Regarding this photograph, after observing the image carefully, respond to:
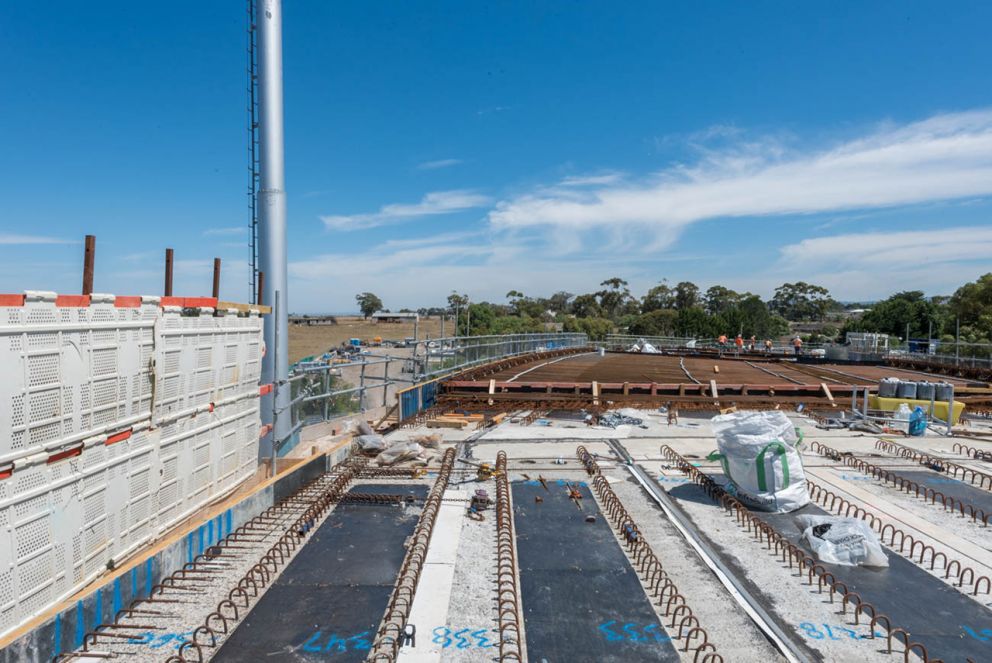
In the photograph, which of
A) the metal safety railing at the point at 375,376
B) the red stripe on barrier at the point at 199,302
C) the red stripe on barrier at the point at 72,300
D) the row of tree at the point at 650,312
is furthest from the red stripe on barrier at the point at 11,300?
the row of tree at the point at 650,312

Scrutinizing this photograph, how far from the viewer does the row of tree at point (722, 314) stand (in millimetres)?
55688

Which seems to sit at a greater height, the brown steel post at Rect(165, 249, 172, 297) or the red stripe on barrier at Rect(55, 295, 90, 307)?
the brown steel post at Rect(165, 249, 172, 297)

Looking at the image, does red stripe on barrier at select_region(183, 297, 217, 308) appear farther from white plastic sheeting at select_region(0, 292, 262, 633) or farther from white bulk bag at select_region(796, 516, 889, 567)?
white bulk bag at select_region(796, 516, 889, 567)

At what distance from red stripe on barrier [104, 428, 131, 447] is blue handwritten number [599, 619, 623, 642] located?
18.5ft

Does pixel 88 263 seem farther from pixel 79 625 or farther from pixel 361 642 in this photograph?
pixel 361 642

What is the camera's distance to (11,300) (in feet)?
15.8

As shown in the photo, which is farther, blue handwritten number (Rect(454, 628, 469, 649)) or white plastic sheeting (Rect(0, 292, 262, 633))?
blue handwritten number (Rect(454, 628, 469, 649))

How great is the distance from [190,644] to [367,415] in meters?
12.9

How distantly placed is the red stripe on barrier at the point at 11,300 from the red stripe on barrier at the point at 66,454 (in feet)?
4.84

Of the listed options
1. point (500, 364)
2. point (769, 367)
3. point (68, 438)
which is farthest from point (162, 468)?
point (769, 367)

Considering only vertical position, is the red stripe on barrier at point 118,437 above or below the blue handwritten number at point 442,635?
above

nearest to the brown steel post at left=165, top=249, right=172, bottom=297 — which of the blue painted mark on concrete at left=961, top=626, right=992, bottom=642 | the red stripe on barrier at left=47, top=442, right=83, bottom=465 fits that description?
the red stripe on barrier at left=47, top=442, right=83, bottom=465

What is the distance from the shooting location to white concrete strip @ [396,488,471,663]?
5820 mm

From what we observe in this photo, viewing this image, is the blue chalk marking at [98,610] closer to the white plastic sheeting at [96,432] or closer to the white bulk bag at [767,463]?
the white plastic sheeting at [96,432]
